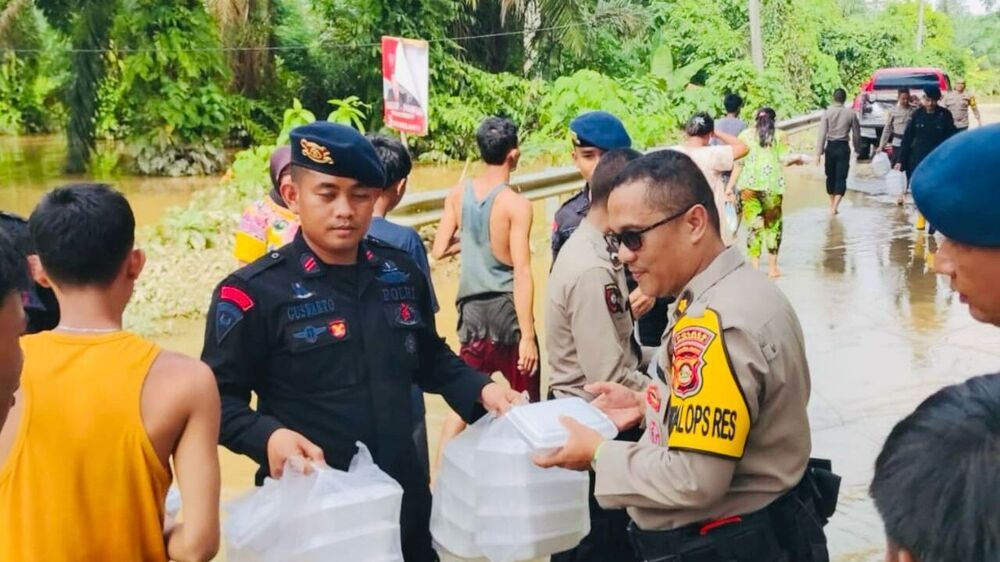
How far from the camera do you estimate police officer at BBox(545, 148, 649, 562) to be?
3.26 metres

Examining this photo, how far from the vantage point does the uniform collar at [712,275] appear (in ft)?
7.59

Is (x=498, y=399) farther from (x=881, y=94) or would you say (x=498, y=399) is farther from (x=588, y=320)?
(x=881, y=94)

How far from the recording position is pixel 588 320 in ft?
10.7

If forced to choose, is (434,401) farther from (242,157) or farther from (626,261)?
(242,157)

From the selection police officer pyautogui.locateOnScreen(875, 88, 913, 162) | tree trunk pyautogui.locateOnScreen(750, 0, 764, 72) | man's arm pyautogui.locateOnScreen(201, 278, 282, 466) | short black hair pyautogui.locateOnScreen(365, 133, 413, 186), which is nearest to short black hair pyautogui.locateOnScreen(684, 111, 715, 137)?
short black hair pyautogui.locateOnScreen(365, 133, 413, 186)

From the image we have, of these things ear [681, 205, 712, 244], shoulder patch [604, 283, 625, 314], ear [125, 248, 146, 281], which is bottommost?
shoulder patch [604, 283, 625, 314]

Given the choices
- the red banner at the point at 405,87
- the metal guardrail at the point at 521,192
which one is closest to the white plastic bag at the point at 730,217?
the metal guardrail at the point at 521,192

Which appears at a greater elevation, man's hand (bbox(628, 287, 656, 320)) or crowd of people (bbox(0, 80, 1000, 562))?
crowd of people (bbox(0, 80, 1000, 562))

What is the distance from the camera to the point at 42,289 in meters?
3.15

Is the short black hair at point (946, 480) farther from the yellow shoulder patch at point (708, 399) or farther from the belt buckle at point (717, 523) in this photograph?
the belt buckle at point (717, 523)

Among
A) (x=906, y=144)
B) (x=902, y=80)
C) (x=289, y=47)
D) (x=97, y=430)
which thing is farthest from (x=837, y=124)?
(x=289, y=47)

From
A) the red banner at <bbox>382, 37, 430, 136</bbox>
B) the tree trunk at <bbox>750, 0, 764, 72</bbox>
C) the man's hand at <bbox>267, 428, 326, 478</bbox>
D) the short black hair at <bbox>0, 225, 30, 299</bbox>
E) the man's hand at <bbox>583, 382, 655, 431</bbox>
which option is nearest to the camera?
the short black hair at <bbox>0, 225, 30, 299</bbox>

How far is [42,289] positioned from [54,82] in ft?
79.1

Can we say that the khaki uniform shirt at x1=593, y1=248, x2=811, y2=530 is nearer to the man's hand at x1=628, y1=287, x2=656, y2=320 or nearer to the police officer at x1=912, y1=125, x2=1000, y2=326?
the police officer at x1=912, y1=125, x2=1000, y2=326
